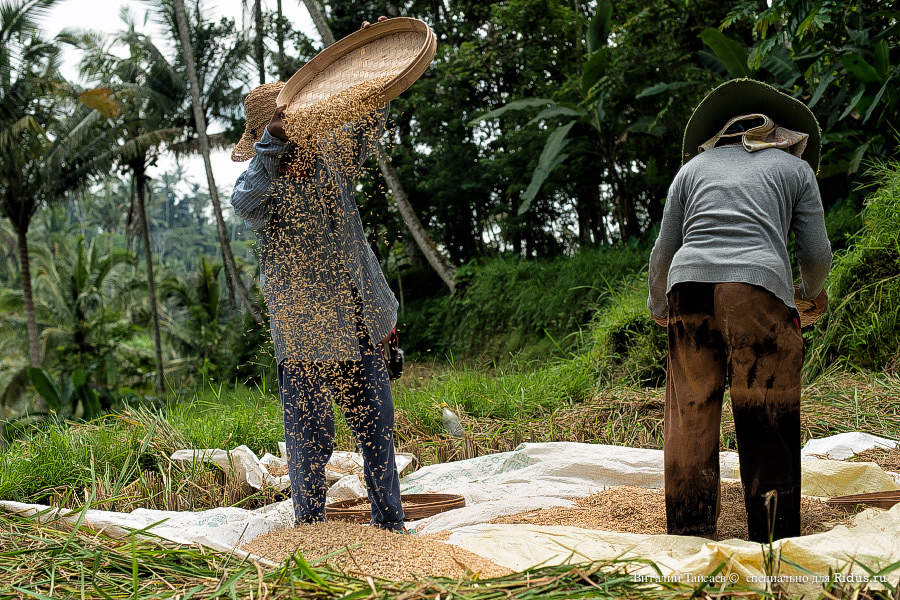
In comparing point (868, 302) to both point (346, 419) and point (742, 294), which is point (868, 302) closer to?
point (742, 294)

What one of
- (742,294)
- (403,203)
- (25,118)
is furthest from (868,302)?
(25,118)

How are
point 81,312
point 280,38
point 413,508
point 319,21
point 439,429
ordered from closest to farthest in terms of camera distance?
point 413,508 → point 439,429 → point 319,21 → point 280,38 → point 81,312

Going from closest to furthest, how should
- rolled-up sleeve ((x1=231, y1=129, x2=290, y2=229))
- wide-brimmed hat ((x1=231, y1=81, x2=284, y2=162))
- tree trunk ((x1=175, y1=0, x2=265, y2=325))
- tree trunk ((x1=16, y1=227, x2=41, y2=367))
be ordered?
1. rolled-up sleeve ((x1=231, y1=129, x2=290, y2=229))
2. wide-brimmed hat ((x1=231, y1=81, x2=284, y2=162))
3. tree trunk ((x1=175, y1=0, x2=265, y2=325))
4. tree trunk ((x1=16, y1=227, x2=41, y2=367))

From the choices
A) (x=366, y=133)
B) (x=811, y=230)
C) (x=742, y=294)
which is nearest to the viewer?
(x=742, y=294)

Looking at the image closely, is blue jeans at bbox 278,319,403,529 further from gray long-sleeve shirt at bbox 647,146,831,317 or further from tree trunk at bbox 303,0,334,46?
tree trunk at bbox 303,0,334,46

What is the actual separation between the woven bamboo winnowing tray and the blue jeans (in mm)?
737

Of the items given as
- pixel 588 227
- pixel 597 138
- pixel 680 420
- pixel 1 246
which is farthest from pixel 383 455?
pixel 1 246

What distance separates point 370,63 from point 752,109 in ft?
3.90

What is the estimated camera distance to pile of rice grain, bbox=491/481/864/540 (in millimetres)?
2053

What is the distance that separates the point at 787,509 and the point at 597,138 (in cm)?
586

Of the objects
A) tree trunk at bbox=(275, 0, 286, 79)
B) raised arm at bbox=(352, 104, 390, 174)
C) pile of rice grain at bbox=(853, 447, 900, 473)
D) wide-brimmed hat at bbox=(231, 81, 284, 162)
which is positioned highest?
tree trunk at bbox=(275, 0, 286, 79)

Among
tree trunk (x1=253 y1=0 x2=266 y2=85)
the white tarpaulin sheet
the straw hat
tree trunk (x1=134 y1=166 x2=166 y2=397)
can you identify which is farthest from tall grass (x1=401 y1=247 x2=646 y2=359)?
tree trunk (x1=134 y1=166 x2=166 y2=397)

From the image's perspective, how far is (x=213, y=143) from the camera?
15.5 metres

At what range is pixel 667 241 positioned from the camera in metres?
2.07
